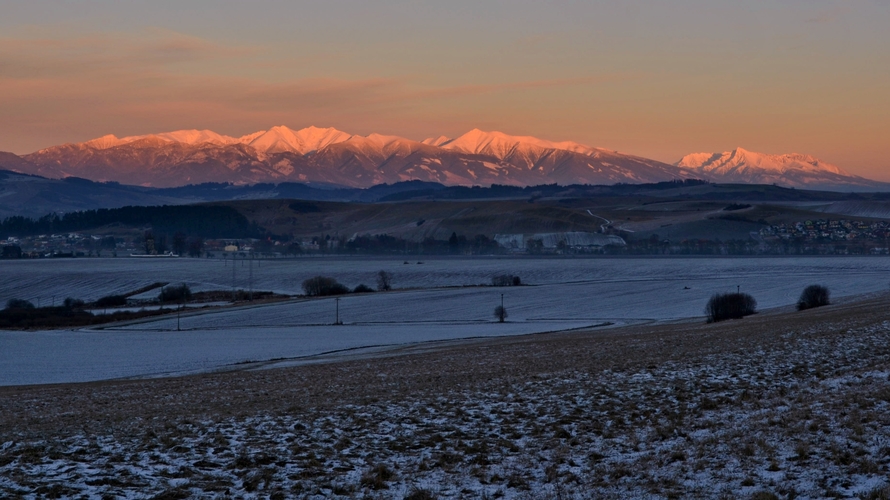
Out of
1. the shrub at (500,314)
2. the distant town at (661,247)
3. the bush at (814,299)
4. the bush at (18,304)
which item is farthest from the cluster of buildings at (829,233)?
the bush at (18,304)

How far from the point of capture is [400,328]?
60.7 metres

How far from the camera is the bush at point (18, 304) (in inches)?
3718

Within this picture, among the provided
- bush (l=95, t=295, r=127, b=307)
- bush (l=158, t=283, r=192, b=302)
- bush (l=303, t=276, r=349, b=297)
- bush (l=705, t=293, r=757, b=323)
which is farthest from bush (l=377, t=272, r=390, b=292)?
bush (l=705, t=293, r=757, b=323)

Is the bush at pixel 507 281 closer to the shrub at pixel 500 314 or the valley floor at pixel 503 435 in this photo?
the shrub at pixel 500 314

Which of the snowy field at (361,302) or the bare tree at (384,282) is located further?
the bare tree at (384,282)

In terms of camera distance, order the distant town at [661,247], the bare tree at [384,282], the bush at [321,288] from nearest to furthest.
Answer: the bush at [321,288] < the bare tree at [384,282] < the distant town at [661,247]

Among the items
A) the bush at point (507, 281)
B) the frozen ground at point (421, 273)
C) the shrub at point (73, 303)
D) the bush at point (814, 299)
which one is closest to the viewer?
the bush at point (814, 299)

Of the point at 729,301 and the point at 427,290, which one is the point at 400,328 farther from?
the point at 427,290

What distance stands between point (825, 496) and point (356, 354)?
3136 centimetres

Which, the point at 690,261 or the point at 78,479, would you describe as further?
the point at 690,261

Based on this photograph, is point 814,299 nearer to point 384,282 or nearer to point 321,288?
point 321,288

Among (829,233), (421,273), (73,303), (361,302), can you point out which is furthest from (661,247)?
(73,303)

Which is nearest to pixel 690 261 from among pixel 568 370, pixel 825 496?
pixel 568 370

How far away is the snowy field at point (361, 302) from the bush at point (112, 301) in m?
6.80
